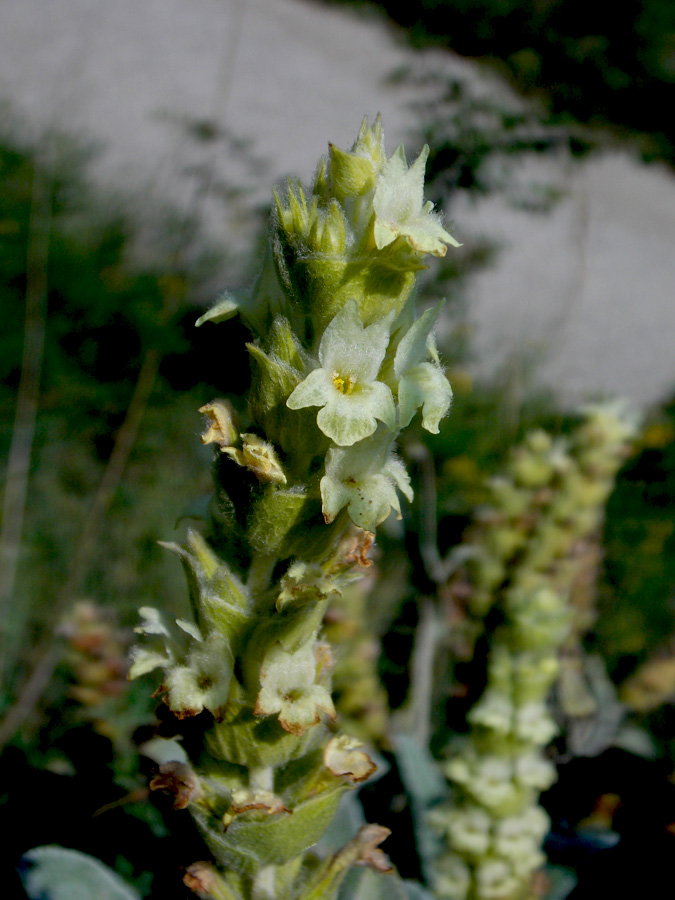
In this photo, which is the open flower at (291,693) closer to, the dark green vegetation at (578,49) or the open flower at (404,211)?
the open flower at (404,211)

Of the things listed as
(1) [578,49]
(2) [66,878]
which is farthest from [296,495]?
(1) [578,49]

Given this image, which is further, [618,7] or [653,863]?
[618,7]

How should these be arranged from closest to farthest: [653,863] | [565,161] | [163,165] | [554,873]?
[653,863] < [554,873] < [565,161] < [163,165]

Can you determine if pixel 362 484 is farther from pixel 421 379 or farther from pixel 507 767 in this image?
pixel 507 767

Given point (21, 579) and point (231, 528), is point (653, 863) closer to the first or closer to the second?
point (231, 528)

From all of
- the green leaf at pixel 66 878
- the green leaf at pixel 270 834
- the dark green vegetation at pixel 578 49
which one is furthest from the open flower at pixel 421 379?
the dark green vegetation at pixel 578 49

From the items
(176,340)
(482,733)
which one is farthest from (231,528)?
(176,340)
